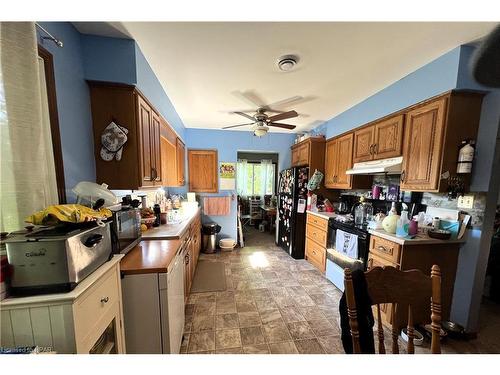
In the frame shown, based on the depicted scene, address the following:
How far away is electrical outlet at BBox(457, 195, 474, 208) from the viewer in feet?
5.19

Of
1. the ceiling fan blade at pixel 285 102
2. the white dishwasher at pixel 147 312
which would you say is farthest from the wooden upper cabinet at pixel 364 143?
the white dishwasher at pixel 147 312

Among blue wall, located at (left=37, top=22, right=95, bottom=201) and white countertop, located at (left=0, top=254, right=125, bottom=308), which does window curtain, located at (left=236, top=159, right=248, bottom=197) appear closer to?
blue wall, located at (left=37, top=22, right=95, bottom=201)

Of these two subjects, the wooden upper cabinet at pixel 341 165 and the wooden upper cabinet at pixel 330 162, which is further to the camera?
the wooden upper cabinet at pixel 330 162

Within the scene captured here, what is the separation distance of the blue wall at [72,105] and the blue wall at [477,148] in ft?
9.49

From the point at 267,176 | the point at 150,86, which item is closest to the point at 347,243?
the point at 150,86

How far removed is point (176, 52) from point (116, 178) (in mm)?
1173

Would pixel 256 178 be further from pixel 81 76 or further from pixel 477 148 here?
pixel 81 76

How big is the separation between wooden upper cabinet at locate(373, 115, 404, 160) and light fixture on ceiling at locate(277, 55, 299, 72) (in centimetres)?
130

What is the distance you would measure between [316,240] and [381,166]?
5.03ft

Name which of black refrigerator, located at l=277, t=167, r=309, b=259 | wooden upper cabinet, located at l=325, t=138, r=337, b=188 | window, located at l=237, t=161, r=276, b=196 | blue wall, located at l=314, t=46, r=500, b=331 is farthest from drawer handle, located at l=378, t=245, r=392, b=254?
window, located at l=237, t=161, r=276, b=196

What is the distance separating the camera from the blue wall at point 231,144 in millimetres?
3906

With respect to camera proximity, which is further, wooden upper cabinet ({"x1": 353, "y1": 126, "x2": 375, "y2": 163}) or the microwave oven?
wooden upper cabinet ({"x1": 353, "y1": 126, "x2": 375, "y2": 163})

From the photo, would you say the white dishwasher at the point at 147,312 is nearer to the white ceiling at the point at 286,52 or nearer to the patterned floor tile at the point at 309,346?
the patterned floor tile at the point at 309,346
